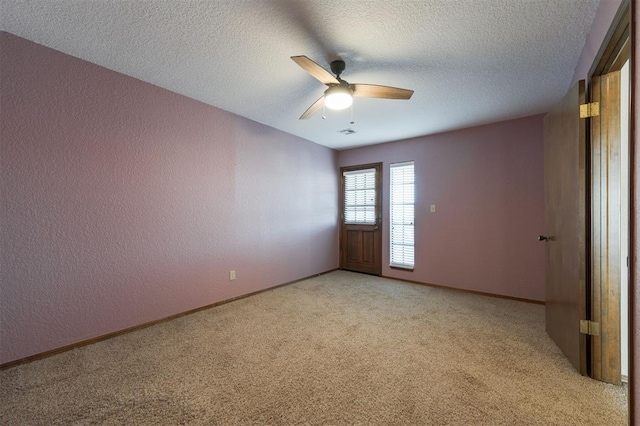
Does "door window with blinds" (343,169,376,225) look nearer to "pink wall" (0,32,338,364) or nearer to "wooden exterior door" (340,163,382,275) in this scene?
"wooden exterior door" (340,163,382,275)

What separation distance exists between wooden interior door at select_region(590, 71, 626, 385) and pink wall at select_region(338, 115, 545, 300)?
1859 mm

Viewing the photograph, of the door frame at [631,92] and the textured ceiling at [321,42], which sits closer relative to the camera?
the door frame at [631,92]

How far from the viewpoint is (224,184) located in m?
3.46

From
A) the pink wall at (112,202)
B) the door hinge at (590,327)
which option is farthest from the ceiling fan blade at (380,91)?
the door hinge at (590,327)

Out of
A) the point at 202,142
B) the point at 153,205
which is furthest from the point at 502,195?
the point at 153,205

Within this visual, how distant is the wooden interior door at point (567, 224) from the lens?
1864 millimetres

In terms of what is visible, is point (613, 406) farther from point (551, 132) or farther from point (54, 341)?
point (54, 341)

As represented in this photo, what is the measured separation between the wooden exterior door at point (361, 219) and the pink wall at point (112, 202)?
6.33 feet

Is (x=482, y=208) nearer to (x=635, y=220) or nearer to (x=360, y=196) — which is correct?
(x=360, y=196)

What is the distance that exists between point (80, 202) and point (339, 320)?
2689 mm

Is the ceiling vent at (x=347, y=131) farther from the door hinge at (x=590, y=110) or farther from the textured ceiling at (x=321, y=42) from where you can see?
the door hinge at (x=590, y=110)

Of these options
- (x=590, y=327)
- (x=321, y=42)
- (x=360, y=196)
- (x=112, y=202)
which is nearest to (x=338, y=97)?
(x=321, y=42)

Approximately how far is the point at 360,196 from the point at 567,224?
342 centimetres

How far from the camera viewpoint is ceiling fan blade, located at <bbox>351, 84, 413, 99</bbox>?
224 centimetres
